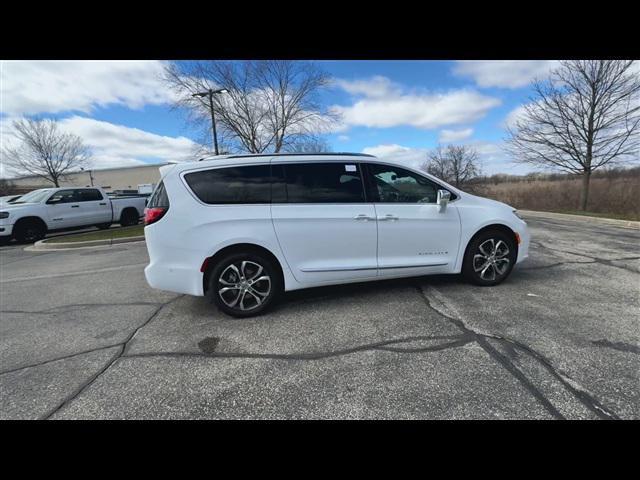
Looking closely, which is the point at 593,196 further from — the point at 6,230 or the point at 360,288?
the point at 6,230

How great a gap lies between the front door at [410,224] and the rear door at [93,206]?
40.0 feet

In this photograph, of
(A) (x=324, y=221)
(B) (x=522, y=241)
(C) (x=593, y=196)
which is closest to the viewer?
(A) (x=324, y=221)

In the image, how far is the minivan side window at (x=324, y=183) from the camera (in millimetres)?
3662

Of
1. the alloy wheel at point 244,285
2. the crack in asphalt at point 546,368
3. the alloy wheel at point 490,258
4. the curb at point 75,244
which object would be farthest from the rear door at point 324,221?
the curb at point 75,244

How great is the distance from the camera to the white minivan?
3.44 meters

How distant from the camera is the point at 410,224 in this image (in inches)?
152

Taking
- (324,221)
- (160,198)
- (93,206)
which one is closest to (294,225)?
(324,221)

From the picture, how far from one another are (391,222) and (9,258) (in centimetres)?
1014

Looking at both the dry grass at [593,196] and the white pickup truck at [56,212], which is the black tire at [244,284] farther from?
the dry grass at [593,196]

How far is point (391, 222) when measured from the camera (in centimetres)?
379

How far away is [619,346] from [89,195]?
15118mm

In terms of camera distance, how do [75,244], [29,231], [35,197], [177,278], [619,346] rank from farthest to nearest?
[35,197] → [29,231] → [75,244] → [177,278] → [619,346]

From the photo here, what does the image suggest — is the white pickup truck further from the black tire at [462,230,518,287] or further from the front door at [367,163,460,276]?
the black tire at [462,230,518,287]

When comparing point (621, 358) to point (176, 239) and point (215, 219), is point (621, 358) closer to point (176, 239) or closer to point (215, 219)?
point (215, 219)
